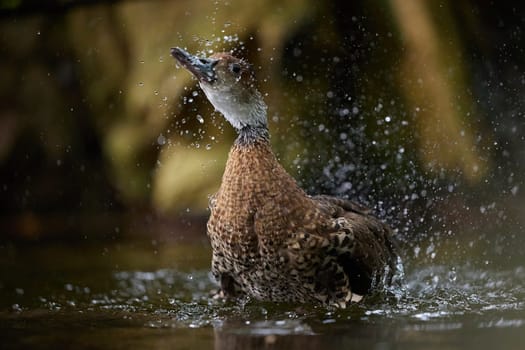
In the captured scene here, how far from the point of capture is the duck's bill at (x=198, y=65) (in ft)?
14.5

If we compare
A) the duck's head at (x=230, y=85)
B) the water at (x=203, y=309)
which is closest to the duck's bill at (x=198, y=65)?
the duck's head at (x=230, y=85)

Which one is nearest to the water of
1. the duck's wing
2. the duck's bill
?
the duck's wing

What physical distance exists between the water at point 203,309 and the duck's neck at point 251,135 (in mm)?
809

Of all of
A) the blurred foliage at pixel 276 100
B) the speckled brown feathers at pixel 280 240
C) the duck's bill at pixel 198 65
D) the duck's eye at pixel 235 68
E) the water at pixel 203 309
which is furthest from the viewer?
the blurred foliage at pixel 276 100

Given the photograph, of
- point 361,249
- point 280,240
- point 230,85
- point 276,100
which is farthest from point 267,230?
point 276,100

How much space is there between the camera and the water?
3.53 metres

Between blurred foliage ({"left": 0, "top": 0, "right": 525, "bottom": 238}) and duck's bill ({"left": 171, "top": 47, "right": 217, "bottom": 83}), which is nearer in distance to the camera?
duck's bill ({"left": 171, "top": 47, "right": 217, "bottom": 83})

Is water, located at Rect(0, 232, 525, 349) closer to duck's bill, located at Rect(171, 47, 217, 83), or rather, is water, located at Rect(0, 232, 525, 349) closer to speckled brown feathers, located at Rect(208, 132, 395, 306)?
speckled brown feathers, located at Rect(208, 132, 395, 306)

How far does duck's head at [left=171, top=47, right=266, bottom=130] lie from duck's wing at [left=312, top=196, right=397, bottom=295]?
56cm

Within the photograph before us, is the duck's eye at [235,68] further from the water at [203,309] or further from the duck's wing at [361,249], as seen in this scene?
the water at [203,309]

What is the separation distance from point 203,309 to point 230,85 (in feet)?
3.64

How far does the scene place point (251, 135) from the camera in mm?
4625

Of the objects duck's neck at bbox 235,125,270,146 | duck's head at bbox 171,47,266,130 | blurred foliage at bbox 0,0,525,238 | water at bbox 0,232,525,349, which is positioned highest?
blurred foliage at bbox 0,0,525,238

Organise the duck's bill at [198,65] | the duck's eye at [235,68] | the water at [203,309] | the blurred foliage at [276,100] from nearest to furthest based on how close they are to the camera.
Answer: the water at [203,309] → the duck's bill at [198,65] → the duck's eye at [235,68] → the blurred foliage at [276,100]
